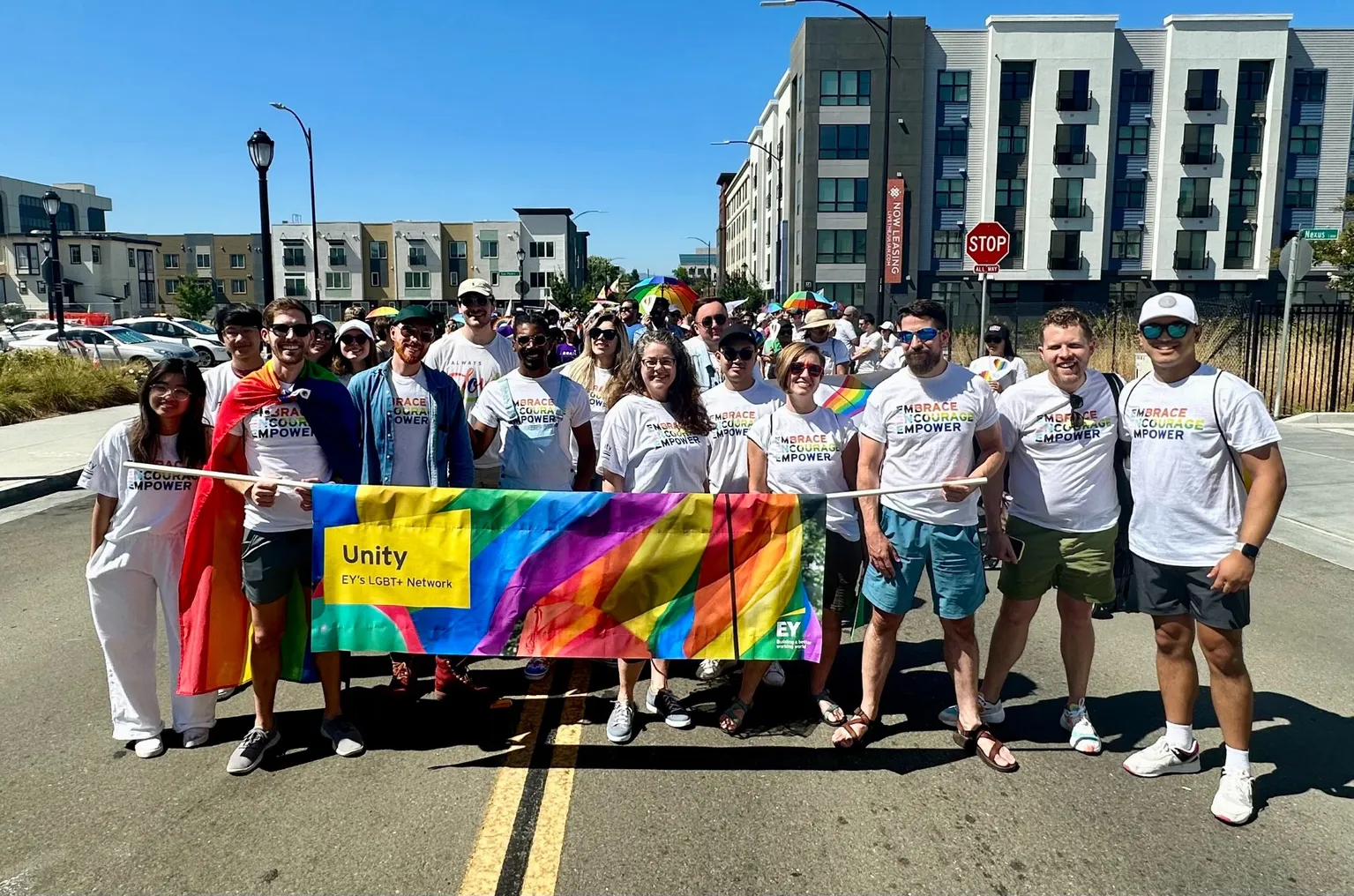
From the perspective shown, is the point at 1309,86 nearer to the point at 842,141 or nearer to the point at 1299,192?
the point at 1299,192

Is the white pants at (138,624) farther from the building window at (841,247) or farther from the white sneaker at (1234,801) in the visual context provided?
Result: the building window at (841,247)

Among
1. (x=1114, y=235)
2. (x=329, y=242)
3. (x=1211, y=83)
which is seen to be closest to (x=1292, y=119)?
(x=1211, y=83)

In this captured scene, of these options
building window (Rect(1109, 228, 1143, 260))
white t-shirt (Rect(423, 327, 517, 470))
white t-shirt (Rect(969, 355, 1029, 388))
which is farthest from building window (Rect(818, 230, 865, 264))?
white t-shirt (Rect(423, 327, 517, 470))

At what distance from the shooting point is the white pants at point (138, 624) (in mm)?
4188

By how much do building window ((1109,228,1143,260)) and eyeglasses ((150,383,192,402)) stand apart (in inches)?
2309

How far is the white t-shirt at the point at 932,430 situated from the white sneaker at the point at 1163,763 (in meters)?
1.24

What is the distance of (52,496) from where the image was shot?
10711mm

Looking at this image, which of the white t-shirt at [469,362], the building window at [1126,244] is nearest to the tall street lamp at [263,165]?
the white t-shirt at [469,362]

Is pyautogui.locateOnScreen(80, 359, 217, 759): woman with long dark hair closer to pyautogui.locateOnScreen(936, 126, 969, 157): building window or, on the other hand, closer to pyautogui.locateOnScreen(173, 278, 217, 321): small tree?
pyautogui.locateOnScreen(936, 126, 969, 157): building window

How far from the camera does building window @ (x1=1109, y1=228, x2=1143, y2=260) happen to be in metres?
54.4

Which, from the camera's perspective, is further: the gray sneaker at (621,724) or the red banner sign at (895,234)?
the red banner sign at (895,234)

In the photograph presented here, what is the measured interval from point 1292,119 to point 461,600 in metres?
65.3

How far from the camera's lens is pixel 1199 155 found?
53.1 meters

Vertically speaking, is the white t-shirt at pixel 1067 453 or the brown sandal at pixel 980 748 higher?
the white t-shirt at pixel 1067 453
